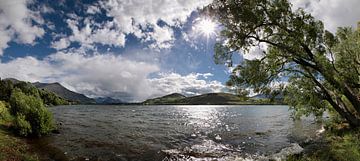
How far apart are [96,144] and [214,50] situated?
2430cm

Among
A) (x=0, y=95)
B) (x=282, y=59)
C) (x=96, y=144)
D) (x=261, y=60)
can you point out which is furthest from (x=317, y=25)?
(x=0, y=95)

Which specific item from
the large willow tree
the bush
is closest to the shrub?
the bush

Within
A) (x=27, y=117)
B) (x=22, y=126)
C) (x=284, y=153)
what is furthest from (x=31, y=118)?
(x=284, y=153)

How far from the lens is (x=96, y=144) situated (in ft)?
121

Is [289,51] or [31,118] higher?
[289,51]

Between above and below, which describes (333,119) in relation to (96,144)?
above

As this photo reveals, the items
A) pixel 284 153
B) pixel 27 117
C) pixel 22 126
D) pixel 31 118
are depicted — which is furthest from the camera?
pixel 31 118

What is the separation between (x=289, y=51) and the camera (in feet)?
62.0

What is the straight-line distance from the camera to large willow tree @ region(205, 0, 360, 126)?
61.2 feet

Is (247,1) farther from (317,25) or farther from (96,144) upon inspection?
(96,144)

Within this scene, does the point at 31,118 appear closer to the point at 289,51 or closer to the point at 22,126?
the point at 22,126

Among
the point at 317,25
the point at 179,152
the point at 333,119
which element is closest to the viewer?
the point at 317,25

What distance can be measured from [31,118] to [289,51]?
3766 cm

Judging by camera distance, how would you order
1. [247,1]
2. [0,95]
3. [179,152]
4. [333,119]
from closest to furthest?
[247,1]
[179,152]
[333,119]
[0,95]
